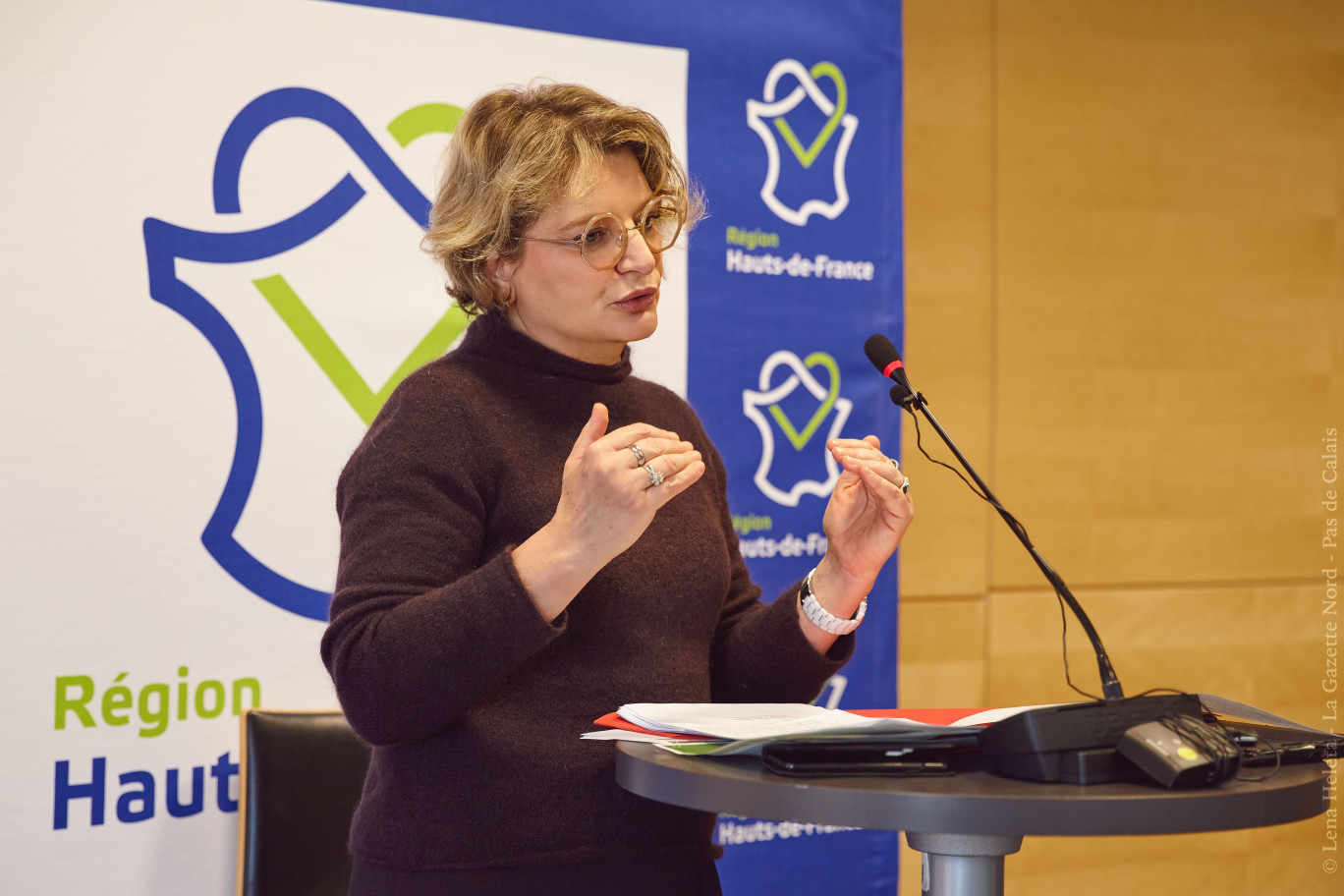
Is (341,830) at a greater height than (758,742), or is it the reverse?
(758,742)

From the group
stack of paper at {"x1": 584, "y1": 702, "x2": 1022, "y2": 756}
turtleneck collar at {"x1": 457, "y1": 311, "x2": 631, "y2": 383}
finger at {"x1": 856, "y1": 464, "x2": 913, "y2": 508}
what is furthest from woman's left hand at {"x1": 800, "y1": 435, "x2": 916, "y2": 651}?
turtleneck collar at {"x1": 457, "y1": 311, "x2": 631, "y2": 383}

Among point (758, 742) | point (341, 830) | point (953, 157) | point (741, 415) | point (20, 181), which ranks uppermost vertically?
point (953, 157)

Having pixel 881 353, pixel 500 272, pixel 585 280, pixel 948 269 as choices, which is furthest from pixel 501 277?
pixel 948 269

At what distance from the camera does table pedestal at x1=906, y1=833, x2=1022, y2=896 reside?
107 cm

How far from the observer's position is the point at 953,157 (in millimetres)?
3018

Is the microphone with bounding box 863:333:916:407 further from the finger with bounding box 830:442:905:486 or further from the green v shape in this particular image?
the green v shape

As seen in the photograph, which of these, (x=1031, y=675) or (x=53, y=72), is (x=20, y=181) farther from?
(x=1031, y=675)

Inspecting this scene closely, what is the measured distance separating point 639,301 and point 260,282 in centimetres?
100

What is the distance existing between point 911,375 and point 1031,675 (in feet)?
2.81

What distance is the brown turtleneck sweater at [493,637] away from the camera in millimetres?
1185

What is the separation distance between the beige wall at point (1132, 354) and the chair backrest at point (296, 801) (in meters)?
1.49

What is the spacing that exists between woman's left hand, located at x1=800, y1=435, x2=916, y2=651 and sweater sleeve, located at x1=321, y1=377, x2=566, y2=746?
1.31 feet

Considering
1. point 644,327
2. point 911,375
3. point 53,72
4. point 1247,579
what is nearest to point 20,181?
point 53,72

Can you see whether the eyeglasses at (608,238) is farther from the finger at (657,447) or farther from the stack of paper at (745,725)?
the stack of paper at (745,725)
